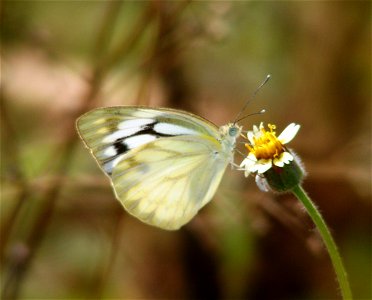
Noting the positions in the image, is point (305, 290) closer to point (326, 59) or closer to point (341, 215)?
point (341, 215)

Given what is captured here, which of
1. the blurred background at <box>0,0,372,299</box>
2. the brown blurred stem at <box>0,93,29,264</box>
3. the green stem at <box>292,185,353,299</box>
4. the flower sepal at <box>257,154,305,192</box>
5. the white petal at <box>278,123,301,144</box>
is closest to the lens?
the green stem at <box>292,185,353,299</box>

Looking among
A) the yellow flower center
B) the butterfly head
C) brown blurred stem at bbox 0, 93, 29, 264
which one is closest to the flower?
the yellow flower center

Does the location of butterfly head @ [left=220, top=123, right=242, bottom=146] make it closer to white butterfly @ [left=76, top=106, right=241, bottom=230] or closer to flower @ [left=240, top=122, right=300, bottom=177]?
white butterfly @ [left=76, top=106, right=241, bottom=230]

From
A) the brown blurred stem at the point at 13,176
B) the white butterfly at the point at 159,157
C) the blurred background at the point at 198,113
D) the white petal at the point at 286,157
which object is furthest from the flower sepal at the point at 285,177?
the brown blurred stem at the point at 13,176

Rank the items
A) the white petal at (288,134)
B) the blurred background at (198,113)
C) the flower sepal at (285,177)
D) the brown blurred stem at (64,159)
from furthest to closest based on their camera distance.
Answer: the blurred background at (198,113) → the brown blurred stem at (64,159) → the white petal at (288,134) → the flower sepal at (285,177)

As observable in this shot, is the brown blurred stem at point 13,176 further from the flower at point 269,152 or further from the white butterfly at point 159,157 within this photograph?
the flower at point 269,152

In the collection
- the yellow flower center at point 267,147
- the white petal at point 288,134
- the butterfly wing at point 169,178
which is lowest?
the butterfly wing at point 169,178
